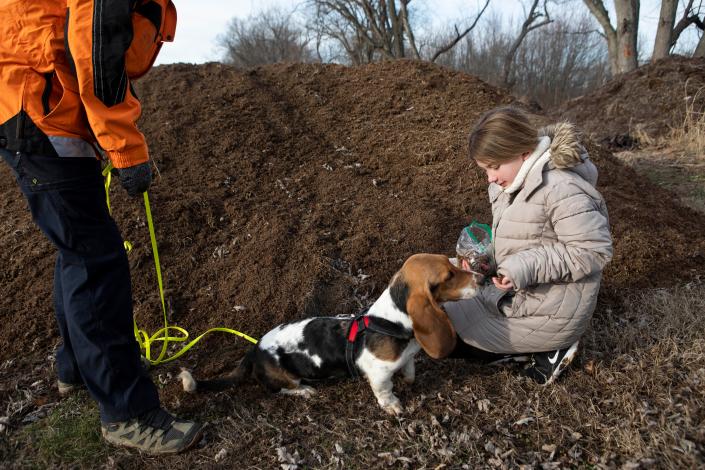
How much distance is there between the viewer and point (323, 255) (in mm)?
4578

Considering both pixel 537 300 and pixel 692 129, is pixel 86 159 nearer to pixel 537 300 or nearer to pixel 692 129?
pixel 537 300

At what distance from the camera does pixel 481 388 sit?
327cm

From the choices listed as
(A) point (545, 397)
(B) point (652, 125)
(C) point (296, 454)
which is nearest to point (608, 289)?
(A) point (545, 397)

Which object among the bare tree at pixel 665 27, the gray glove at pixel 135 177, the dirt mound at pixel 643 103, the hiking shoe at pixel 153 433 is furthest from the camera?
the bare tree at pixel 665 27

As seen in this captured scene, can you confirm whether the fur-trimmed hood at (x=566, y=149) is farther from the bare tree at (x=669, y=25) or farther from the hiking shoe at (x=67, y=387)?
the bare tree at (x=669, y=25)

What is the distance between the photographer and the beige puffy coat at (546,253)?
105 inches

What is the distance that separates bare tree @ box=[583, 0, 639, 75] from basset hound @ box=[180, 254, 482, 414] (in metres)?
15.7

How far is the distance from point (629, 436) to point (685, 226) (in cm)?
353

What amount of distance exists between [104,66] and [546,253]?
260cm

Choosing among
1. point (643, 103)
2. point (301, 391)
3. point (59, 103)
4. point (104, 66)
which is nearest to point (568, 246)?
point (301, 391)

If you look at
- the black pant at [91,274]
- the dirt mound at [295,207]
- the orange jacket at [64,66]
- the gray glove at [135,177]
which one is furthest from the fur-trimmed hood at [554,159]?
the black pant at [91,274]

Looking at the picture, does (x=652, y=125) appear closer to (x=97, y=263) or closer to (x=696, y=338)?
(x=696, y=338)

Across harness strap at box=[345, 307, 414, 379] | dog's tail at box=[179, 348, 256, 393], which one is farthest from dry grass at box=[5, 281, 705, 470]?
harness strap at box=[345, 307, 414, 379]

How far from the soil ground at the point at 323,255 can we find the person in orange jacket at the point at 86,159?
0.46 metres
